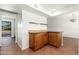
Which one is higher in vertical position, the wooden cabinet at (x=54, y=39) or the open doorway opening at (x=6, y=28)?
the open doorway opening at (x=6, y=28)

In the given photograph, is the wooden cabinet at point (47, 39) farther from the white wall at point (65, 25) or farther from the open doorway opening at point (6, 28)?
the open doorway opening at point (6, 28)

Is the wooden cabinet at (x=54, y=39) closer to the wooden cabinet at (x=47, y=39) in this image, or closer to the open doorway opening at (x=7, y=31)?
the wooden cabinet at (x=47, y=39)

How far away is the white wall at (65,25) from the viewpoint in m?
1.36

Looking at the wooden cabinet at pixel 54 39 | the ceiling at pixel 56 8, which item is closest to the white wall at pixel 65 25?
the ceiling at pixel 56 8

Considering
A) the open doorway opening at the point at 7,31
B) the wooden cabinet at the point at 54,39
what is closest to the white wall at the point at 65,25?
the wooden cabinet at the point at 54,39

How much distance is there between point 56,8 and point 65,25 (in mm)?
353

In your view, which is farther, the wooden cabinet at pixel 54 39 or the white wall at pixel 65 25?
the wooden cabinet at pixel 54 39

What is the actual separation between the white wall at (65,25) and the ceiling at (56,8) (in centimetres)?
8

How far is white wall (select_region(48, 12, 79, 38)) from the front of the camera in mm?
1359

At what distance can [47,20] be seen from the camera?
4.90ft

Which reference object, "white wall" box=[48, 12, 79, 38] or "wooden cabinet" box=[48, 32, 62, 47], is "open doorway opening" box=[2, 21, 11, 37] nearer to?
"white wall" box=[48, 12, 79, 38]

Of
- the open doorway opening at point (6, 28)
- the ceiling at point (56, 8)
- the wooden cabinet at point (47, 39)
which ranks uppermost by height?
the ceiling at point (56, 8)
